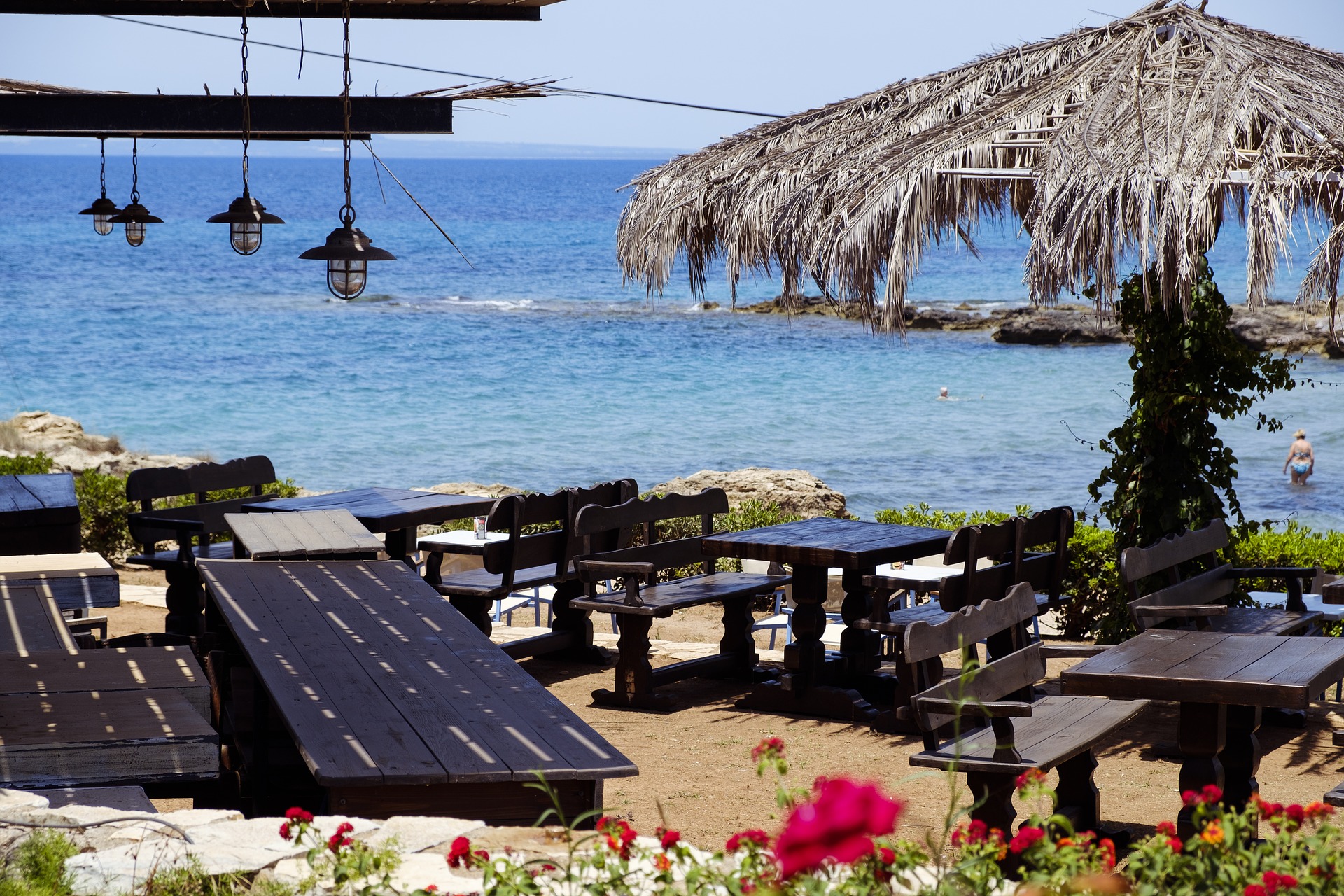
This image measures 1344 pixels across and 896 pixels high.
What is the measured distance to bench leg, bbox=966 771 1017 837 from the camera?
3.72m

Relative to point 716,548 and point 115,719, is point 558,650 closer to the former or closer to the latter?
point 716,548

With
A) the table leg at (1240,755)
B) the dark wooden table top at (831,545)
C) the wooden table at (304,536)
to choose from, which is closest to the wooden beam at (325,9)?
the wooden table at (304,536)

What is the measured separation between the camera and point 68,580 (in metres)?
5.09

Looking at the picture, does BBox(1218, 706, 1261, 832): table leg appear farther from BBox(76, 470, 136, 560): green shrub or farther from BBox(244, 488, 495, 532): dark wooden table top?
BBox(76, 470, 136, 560): green shrub

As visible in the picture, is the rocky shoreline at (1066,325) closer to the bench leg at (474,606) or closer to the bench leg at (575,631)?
the bench leg at (575,631)

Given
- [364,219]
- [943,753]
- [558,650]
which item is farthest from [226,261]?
[943,753]

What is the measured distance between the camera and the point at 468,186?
114 meters

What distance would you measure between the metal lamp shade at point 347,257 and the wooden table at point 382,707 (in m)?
1.20

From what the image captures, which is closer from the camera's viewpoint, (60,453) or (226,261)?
(60,453)

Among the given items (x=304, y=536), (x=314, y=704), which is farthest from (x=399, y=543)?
(x=314, y=704)

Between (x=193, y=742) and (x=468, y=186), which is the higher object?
(x=468, y=186)

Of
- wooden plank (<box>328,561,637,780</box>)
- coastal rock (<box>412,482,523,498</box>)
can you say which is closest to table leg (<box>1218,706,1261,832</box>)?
wooden plank (<box>328,561,637,780</box>)

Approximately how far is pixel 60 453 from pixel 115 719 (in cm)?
1311

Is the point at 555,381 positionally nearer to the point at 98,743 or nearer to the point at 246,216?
the point at 246,216
